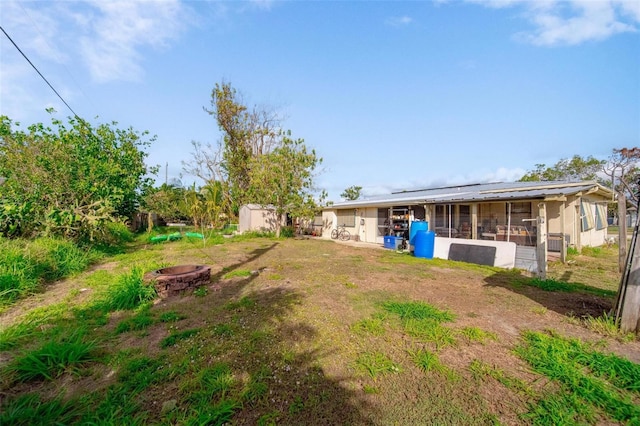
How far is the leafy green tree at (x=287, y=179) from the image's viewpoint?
15.4m

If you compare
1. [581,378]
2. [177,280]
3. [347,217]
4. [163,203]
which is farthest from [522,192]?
[163,203]

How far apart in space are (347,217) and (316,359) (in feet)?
48.3

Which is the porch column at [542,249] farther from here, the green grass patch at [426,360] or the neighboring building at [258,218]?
the neighboring building at [258,218]

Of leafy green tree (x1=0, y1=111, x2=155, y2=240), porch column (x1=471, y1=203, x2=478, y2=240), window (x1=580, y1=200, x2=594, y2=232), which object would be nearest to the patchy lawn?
leafy green tree (x1=0, y1=111, x2=155, y2=240)

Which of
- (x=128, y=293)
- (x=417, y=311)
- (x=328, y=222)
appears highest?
(x=328, y=222)

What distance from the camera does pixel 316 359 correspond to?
2.79m

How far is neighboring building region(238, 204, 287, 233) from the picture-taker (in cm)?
1752

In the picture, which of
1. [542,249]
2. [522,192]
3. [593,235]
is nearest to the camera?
[542,249]

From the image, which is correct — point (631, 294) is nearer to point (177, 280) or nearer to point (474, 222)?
point (177, 280)

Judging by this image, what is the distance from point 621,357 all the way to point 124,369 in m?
5.21

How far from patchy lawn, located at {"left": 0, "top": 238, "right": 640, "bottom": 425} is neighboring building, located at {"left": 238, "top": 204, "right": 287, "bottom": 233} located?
41.0 ft

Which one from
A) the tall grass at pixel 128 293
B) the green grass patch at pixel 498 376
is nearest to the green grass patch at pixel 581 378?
the green grass patch at pixel 498 376

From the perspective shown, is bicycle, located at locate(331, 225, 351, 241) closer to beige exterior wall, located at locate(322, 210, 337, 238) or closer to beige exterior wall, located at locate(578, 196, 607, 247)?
beige exterior wall, located at locate(322, 210, 337, 238)

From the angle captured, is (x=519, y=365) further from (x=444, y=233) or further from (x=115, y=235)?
(x=115, y=235)
